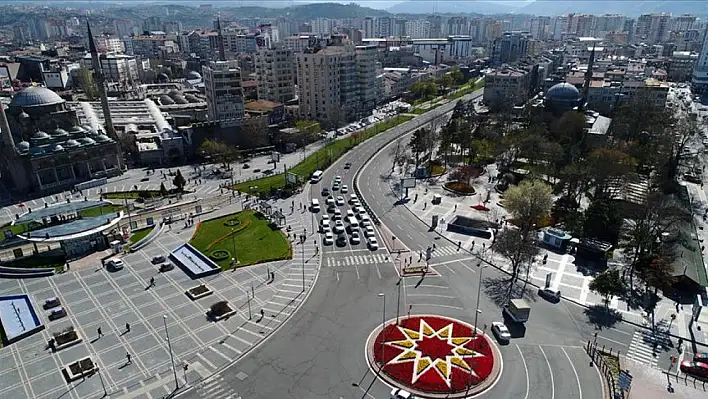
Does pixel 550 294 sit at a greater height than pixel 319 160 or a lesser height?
greater

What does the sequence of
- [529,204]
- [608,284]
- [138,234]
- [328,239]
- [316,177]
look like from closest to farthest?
[608,284], [529,204], [328,239], [138,234], [316,177]

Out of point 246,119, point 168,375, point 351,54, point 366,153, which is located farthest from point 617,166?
point 351,54

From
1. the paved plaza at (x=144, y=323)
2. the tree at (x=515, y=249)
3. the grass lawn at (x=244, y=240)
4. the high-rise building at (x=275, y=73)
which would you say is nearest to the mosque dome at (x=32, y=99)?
the paved plaza at (x=144, y=323)

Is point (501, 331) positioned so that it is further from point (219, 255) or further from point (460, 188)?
point (460, 188)

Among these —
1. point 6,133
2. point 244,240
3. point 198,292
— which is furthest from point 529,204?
point 6,133

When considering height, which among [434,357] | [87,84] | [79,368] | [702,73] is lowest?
[434,357]

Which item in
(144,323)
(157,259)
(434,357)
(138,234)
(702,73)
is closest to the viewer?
(434,357)

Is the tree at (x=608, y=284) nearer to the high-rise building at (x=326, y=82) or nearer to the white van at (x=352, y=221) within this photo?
the white van at (x=352, y=221)

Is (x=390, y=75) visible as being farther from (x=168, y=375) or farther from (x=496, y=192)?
(x=168, y=375)
